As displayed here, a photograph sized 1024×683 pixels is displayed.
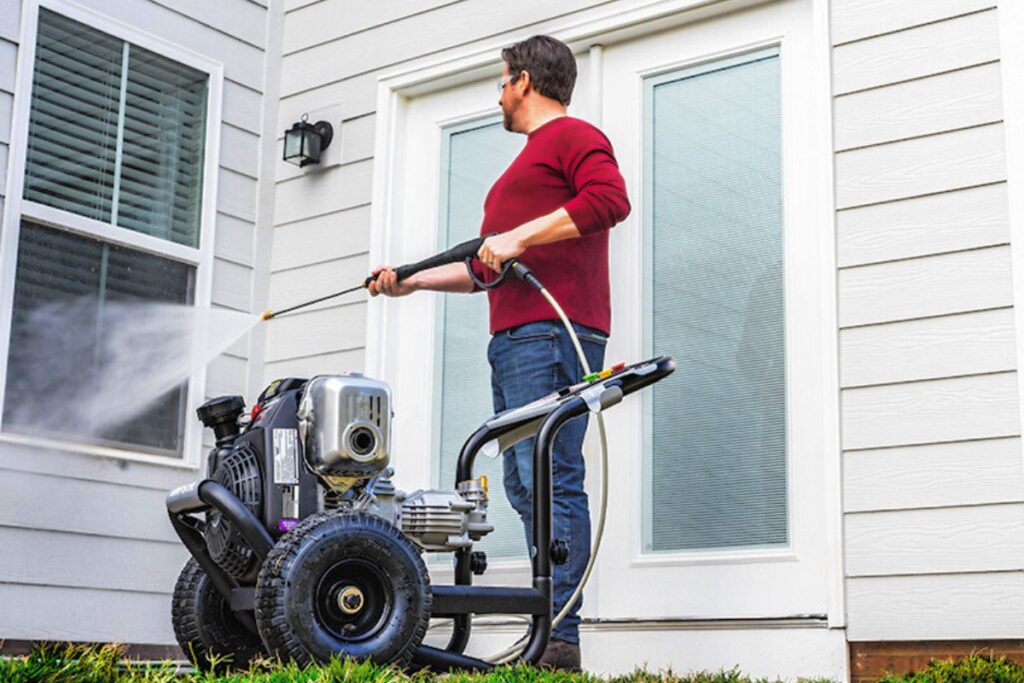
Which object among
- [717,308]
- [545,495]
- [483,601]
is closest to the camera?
[483,601]

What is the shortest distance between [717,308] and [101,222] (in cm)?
209

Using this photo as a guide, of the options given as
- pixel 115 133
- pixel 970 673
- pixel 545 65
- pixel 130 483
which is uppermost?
pixel 115 133

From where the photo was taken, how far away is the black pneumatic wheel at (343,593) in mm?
2789

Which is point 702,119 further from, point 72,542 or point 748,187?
point 72,542

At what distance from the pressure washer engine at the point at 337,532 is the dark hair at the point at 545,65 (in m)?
0.72

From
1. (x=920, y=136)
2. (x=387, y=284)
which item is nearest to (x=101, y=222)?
(x=387, y=284)

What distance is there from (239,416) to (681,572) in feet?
5.14

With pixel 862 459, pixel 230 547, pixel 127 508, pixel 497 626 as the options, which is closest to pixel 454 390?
pixel 497 626

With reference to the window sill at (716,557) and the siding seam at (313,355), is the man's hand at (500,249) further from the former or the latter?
the siding seam at (313,355)

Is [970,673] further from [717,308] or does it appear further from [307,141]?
[307,141]

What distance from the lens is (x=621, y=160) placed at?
4723mm

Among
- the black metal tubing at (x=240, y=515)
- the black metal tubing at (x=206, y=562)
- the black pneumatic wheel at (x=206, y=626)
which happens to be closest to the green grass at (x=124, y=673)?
the black metal tubing at (x=240, y=515)

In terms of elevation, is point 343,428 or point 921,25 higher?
point 921,25

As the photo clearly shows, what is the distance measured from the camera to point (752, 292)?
14.3ft
